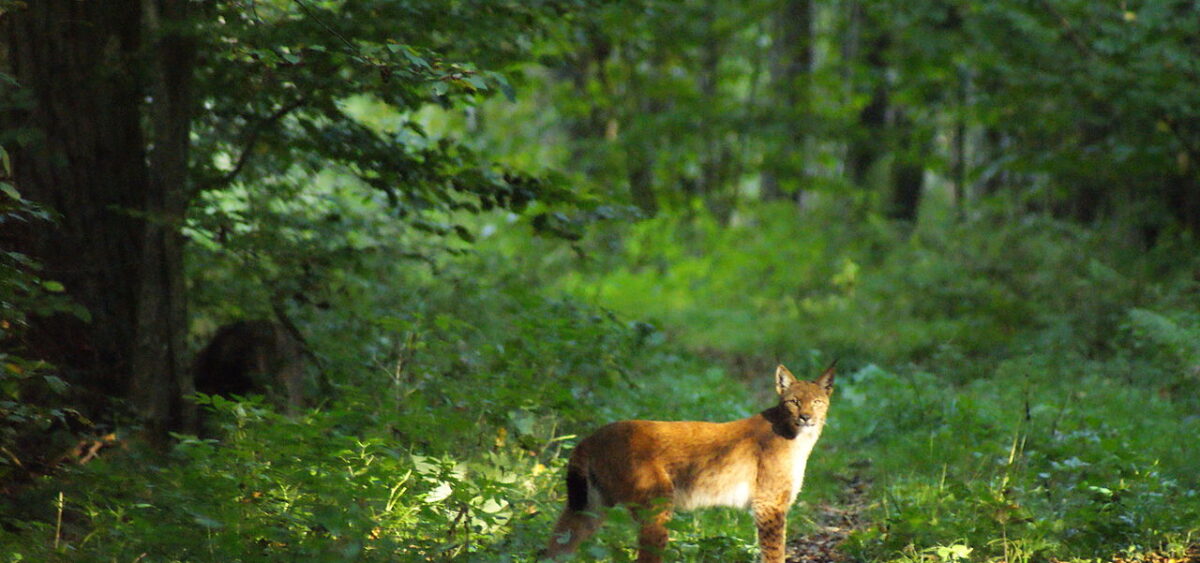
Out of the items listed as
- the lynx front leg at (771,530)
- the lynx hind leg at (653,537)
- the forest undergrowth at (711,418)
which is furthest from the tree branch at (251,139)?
the lynx front leg at (771,530)

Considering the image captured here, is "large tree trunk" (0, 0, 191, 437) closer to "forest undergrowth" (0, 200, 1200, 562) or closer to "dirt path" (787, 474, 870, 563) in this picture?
"forest undergrowth" (0, 200, 1200, 562)

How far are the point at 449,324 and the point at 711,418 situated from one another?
8.72 feet

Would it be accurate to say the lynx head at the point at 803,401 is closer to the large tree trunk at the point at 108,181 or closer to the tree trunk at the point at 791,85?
the large tree trunk at the point at 108,181

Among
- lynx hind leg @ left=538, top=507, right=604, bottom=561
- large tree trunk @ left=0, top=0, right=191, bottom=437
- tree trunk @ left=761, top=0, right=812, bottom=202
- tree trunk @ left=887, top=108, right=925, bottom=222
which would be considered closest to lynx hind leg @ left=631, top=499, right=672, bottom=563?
lynx hind leg @ left=538, top=507, right=604, bottom=561

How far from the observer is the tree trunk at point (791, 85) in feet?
66.3

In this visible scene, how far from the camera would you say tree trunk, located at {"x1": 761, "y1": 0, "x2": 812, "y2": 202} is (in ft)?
66.3

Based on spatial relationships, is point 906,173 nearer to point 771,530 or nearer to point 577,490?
point 771,530

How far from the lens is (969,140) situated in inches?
1575

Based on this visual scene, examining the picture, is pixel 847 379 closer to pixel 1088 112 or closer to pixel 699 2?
pixel 1088 112

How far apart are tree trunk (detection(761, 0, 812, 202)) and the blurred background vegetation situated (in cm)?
473

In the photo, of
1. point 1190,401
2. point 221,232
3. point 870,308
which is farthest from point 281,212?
point 870,308

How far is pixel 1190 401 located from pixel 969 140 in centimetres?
3248

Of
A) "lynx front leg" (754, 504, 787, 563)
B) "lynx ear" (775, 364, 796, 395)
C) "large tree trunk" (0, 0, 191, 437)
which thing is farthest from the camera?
"large tree trunk" (0, 0, 191, 437)

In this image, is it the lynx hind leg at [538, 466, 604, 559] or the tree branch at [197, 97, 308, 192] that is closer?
the lynx hind leg at [538, 466, 604, 559]
